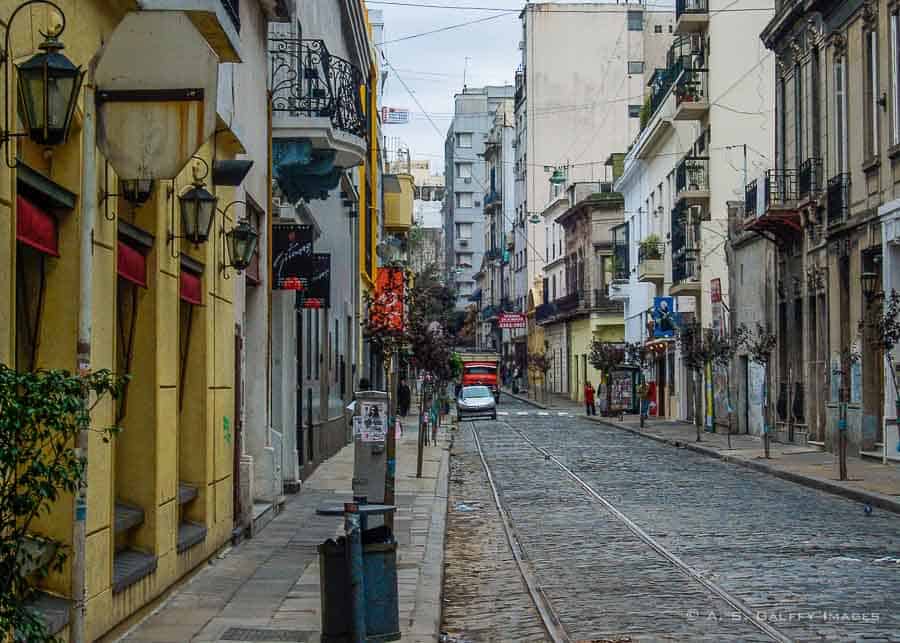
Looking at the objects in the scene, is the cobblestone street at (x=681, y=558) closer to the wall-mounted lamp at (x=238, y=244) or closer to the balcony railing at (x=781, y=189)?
the wall-mounted lamp at (x=238, y=244)

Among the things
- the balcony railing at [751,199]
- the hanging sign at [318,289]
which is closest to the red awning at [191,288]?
the hanging sign at [318,289]

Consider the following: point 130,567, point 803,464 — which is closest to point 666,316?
point 803,464

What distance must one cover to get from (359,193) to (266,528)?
23548 mm

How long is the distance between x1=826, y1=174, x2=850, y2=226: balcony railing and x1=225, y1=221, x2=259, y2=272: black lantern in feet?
66.3

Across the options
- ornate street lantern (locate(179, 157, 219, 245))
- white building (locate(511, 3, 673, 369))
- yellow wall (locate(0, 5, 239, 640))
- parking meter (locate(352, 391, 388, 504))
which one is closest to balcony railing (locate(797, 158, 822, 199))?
parking meter (locate(352, 391, 388, 504))

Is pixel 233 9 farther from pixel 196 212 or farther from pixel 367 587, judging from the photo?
pixel 367 587

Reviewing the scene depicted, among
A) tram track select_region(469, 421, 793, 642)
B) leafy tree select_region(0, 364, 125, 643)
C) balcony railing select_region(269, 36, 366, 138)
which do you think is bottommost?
tram track select_region(469, 421, 793, 642)

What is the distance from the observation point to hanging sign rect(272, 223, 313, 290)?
2055 centimetres

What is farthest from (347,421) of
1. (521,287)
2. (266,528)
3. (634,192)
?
(521,287)

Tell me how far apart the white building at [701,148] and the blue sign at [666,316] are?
1.34ft

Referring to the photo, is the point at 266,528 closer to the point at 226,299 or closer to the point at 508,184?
the point at 226,299

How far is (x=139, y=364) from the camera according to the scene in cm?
1142

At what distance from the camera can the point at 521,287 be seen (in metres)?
116

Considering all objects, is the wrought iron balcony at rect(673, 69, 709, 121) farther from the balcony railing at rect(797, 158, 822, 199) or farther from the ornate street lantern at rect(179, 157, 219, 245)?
the ornate street lantern at rect(179, 157, 219, 245)
